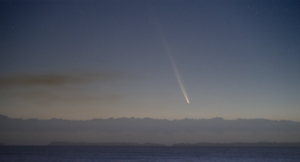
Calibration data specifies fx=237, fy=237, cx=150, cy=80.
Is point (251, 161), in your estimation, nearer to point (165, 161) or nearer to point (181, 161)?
point (181, 161)

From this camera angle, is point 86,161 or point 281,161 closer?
point 86,161

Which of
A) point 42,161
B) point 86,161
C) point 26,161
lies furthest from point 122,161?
point 26,161

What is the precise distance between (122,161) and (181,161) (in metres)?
18.4

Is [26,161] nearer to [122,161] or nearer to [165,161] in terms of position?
[122,161]

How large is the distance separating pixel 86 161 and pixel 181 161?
94.8 feet

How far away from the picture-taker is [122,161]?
74312 mm

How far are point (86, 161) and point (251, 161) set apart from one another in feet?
171

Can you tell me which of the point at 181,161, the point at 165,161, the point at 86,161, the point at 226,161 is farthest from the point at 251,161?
the point at 86,161

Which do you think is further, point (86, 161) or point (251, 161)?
point (251, 161)

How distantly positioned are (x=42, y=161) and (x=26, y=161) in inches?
180

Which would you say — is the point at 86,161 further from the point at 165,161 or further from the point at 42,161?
the point at 165,161

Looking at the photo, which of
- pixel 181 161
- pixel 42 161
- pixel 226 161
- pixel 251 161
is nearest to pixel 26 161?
pixel 42 161

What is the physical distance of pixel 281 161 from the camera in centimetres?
7625

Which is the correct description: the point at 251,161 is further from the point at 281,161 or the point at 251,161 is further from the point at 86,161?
the point at 86,161
